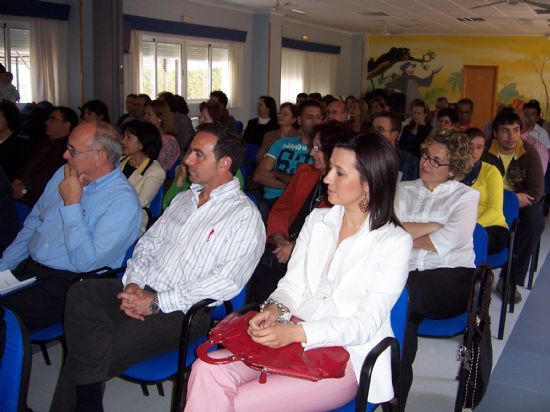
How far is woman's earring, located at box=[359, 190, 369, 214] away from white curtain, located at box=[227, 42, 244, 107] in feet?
34.4

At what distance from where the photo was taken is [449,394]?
9.86 feet

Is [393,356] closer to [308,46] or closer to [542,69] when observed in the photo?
[308,46]

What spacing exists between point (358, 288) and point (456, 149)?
4.04 feet

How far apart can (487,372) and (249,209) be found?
1.22m

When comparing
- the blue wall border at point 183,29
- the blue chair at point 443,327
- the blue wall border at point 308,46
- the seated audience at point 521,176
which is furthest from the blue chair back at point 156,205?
the blue wall border at point 308,46

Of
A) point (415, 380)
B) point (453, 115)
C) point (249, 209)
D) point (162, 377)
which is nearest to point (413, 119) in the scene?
point (453, 115)

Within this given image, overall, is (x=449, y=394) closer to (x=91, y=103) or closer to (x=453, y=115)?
(x=453, y=115)

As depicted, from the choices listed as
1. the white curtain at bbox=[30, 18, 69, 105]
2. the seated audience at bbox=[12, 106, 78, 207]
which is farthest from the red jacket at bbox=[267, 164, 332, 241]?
the white curtain at bbox=[30, 18, 69, 105]

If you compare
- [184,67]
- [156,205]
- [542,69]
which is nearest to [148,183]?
[156,205]

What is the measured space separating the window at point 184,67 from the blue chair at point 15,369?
9.09 metres

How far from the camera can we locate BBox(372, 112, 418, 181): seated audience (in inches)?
164

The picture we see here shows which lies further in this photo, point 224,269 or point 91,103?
point 91,103

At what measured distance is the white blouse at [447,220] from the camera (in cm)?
279

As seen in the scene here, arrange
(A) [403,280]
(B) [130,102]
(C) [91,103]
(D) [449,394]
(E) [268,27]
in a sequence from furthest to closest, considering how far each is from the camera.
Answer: (E) [268,27] < (B) [130,102] < (C) [91,103] < (D) [449,394] < (A) [403,280]
